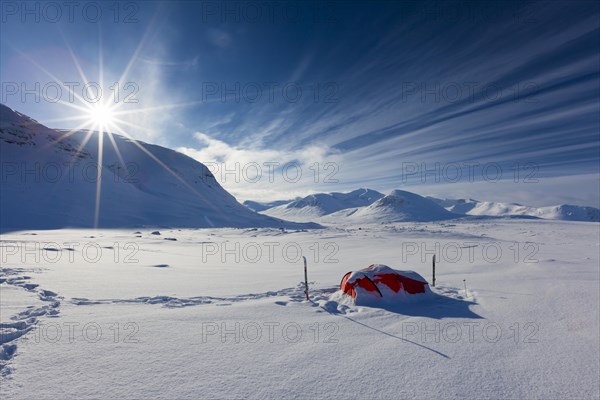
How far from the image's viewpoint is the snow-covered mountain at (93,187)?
190 feet

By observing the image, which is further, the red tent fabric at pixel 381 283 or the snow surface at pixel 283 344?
the red tent fabric at pixel 381 283

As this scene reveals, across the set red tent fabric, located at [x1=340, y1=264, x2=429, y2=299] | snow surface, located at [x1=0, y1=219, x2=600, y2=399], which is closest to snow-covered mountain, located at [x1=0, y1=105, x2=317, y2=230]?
snow surface, located at [x1=0, y1=219, x2=600, y2=399]

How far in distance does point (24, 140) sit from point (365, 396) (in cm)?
12053

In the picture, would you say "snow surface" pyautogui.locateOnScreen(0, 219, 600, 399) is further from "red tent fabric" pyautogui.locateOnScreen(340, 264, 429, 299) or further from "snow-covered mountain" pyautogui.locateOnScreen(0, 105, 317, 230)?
"snow-covered mountain" pyautogui.locateOnScreen(0, 105, 317, 230)

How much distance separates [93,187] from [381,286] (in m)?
90.1

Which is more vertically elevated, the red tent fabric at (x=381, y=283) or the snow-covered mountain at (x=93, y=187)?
the snow-covered mountain at (x=93, y=187)

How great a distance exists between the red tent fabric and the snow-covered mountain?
192 ft

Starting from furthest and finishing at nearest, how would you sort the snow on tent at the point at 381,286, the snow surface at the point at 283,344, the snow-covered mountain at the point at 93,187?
the snow-covered mountain at the point at 93,187, the snow on tent at the point at 381,286, the snow surface at the point at 283,344

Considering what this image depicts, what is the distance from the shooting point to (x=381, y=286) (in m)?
7.99

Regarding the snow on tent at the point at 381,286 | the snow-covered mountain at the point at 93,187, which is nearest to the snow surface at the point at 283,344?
the snow on tent at the point at 381,286

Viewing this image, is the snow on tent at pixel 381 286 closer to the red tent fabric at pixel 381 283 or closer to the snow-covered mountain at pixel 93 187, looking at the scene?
the red tent fabric at pixel 381 283

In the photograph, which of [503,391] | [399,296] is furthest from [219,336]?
[399,296]

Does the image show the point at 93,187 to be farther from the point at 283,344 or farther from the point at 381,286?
the point at 283,344

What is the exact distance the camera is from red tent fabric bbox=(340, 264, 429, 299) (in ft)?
26.0
